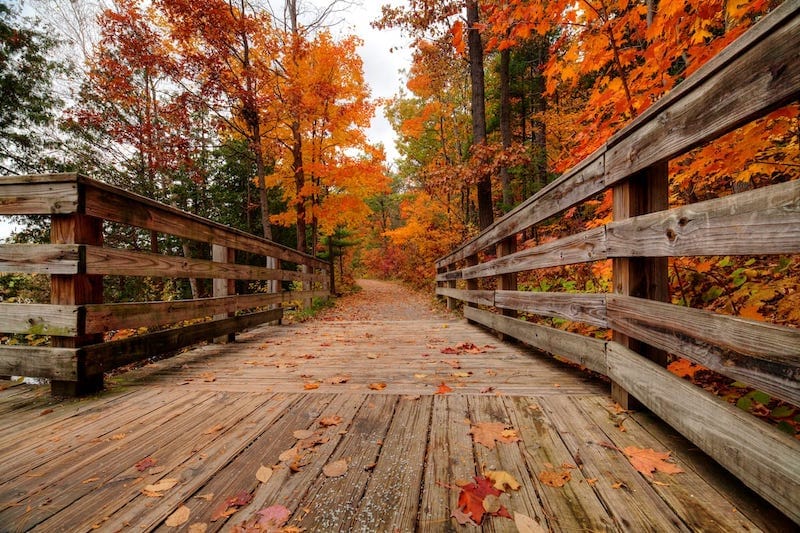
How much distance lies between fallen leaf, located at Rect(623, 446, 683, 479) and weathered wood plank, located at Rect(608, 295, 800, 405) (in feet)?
1.30

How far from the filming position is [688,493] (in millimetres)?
1131

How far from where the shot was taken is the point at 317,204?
11.3m

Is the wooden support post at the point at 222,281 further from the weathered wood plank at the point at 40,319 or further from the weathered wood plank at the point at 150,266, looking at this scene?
the weathered wood plank at the point at 40,319

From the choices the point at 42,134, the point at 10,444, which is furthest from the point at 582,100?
the point at 42,134

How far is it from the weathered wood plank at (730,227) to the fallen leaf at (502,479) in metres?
1.04

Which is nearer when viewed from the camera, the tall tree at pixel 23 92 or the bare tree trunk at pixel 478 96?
the bare tree trunk at pixel 478 96

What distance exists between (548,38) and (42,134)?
16.8 metres

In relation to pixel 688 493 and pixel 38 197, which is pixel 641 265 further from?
pixel 38 197

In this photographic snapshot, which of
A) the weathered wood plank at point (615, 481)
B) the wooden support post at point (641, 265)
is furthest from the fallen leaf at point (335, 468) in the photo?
the wooden support post at point (641, 265)

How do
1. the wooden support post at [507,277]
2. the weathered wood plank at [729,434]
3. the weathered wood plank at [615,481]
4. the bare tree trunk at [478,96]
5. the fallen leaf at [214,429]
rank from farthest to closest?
the bare tree trunk at [478,96] < the wooden support post at [507,277] < the fallen leaf at [214,429] < the weathered wood plank at [615,481] < the weathered wood plank at [729,434]

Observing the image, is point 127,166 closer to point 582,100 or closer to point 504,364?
point 504,364

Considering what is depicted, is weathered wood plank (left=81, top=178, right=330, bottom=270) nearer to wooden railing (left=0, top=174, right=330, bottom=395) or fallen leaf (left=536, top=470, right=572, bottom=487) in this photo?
wooden railing (left=0, top=174, right=330, bottom=395)

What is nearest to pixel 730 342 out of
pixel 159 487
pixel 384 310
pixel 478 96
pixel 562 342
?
pixel 562 342

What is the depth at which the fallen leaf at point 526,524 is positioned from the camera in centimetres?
100
